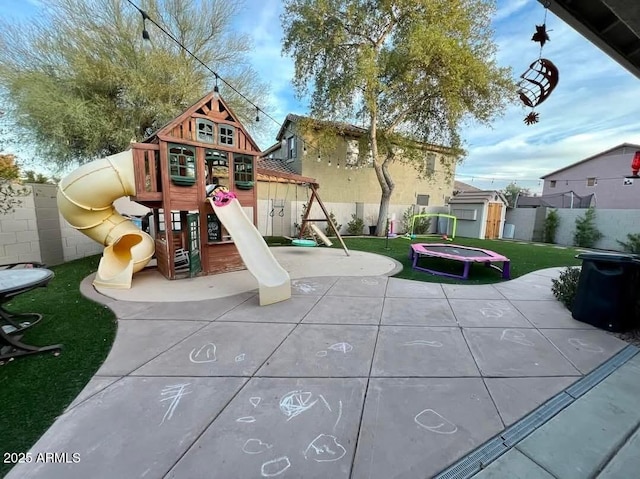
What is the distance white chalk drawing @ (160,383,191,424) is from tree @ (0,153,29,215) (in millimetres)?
5770

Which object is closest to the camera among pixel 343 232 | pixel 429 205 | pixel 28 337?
pixel 28 337

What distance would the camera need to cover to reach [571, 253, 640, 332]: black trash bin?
3557mm

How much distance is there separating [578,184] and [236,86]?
29.8 meters

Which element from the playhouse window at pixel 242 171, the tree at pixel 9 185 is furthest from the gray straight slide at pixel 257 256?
the tree at pixel 9 185

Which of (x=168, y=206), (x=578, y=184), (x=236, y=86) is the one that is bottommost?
(x=168, y=206)

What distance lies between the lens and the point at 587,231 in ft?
42.0

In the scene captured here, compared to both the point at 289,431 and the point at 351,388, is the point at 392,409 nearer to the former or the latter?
the point at 351,388

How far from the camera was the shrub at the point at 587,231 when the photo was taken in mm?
12672

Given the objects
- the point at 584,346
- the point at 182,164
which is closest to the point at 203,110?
the point at 182,164

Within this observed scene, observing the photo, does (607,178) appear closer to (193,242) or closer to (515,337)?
(515,337)

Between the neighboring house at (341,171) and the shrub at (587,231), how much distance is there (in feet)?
20.8

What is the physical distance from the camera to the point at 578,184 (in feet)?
80.2

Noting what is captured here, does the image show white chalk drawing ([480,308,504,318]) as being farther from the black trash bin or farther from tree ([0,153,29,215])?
tree ([0,153,29,215])

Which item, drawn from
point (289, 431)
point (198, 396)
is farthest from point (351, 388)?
point (198, 396)
